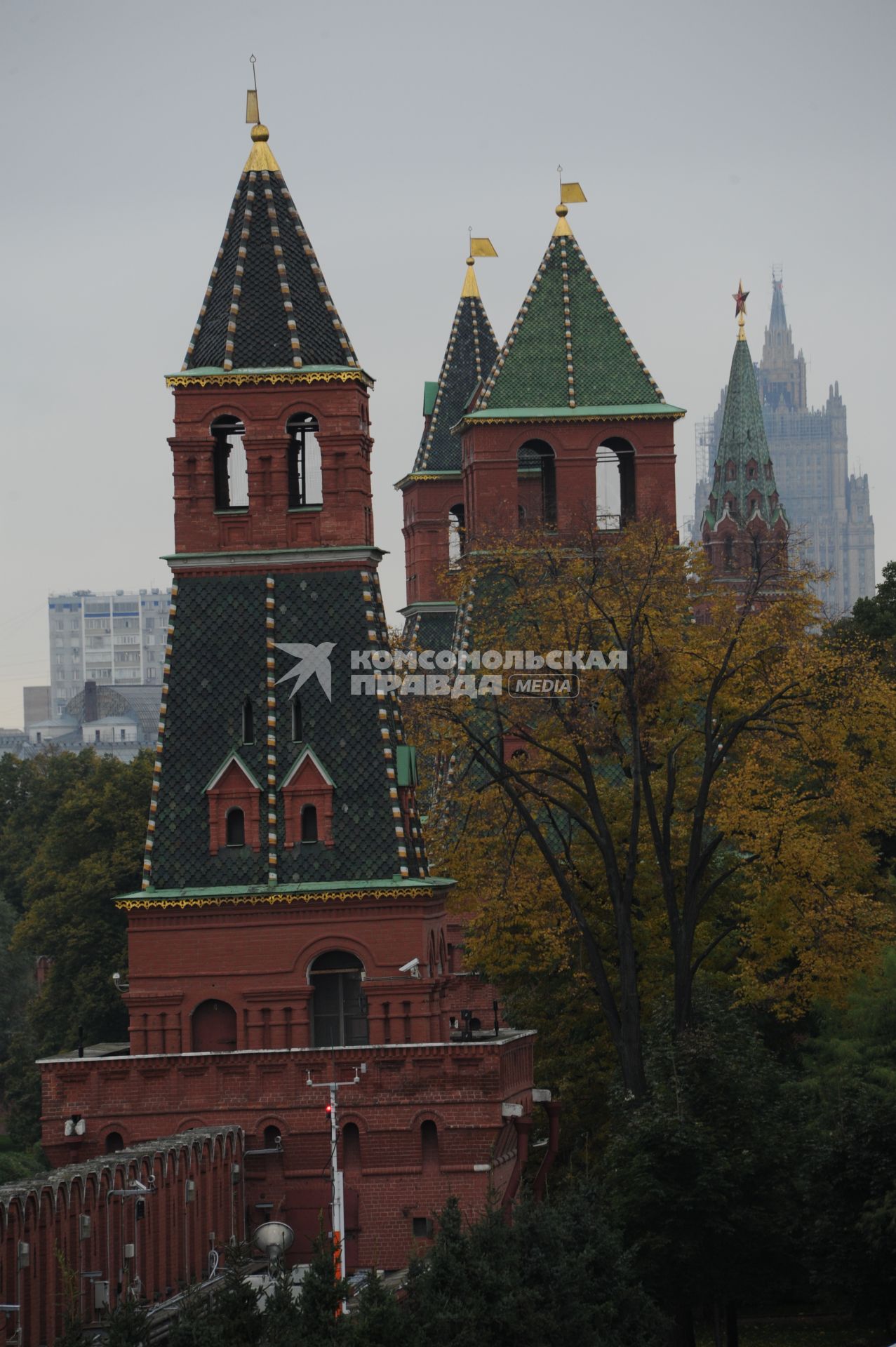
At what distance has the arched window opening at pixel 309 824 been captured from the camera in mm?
45844

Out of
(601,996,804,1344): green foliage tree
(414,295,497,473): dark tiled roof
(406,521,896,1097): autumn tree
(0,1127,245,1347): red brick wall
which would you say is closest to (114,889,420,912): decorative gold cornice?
(406,521,896,1097): autumn tree

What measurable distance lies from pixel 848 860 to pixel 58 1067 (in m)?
17.0

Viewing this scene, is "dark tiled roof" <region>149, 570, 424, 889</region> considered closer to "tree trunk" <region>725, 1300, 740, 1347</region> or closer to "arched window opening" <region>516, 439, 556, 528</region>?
"tree trunk" <region>725, 1300, 740, 1347</region>

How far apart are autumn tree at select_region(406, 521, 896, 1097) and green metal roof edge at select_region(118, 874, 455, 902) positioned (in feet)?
8.82

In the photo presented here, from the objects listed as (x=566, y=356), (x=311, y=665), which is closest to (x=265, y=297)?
(x=311, y=665)

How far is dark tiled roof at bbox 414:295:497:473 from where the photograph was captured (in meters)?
77.4

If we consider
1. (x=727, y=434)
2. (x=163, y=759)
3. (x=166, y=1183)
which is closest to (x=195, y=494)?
(x=163, y=759)

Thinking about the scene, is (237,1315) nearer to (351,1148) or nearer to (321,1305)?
(321,1305)

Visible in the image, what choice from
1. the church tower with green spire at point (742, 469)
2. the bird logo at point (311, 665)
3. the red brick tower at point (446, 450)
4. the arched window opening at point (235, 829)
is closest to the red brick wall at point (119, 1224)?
the arched window opening at point (235, 829)

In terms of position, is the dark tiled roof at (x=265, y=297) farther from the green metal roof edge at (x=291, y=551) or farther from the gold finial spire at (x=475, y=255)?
the gold finial spire at (x=475, y=255)

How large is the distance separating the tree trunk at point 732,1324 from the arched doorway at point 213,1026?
926 centimetres

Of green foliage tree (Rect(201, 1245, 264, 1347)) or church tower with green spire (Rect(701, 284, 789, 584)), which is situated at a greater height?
church tower with green spire (Rect(701, 284, 789, 584))

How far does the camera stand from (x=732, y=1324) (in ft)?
147

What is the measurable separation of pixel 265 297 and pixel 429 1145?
49.6 ft
